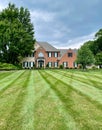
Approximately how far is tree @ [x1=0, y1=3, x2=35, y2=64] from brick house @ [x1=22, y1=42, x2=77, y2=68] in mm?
4776

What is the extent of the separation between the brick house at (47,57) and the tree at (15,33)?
4.78 metres

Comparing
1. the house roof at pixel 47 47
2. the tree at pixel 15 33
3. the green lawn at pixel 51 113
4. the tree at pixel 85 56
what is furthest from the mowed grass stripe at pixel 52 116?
the house roof at pixel 47 47

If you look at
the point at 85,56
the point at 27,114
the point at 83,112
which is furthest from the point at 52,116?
the point at 85,56

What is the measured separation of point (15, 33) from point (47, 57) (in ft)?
47.7

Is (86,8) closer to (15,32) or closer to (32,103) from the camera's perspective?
(15,32)

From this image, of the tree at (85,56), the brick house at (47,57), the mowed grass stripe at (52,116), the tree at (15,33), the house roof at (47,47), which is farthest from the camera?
the house roof at (47,47)

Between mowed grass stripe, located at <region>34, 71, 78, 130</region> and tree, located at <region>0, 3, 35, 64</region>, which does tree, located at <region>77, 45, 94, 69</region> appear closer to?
tree, located at <region>0, 3, 35, 64</region>

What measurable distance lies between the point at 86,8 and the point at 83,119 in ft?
107

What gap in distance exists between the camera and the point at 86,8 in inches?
1437

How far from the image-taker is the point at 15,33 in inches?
2064

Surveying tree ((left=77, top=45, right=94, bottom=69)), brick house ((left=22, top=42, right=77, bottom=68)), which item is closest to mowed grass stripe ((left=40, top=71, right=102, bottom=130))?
tree ((left=77, top=45, right=94, bottom=69))

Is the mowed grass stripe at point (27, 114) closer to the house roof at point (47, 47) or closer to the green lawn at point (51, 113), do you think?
the green lawn at point (51, 113)

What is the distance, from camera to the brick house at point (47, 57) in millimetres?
63219

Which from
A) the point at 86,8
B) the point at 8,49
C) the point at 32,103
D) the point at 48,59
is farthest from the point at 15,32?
the point at 32,103
